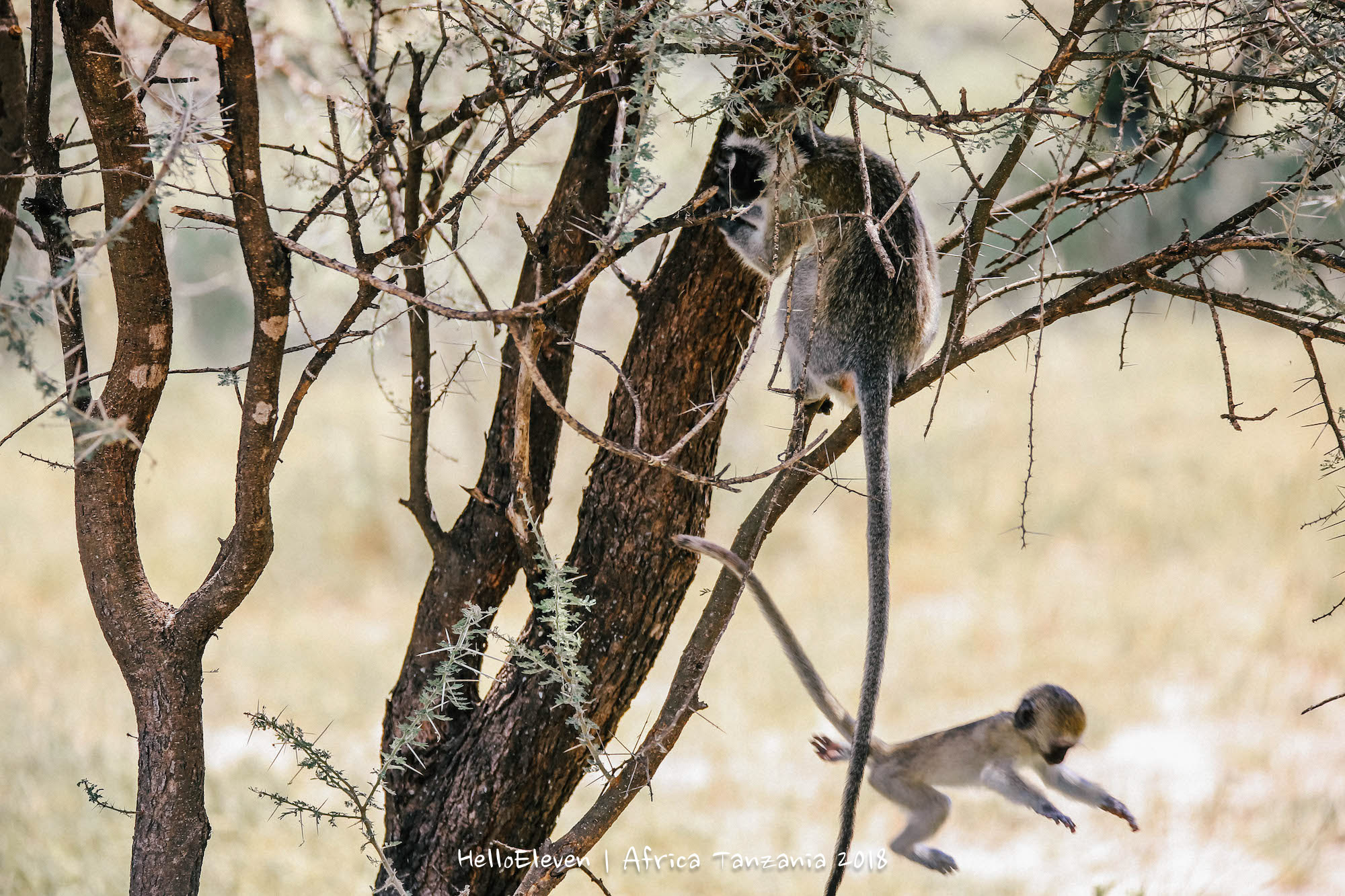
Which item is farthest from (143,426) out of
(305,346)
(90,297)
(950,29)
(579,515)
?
(950,29)

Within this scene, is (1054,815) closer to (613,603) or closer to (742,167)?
(613,603)

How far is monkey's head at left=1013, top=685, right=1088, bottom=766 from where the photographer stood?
9.72ft

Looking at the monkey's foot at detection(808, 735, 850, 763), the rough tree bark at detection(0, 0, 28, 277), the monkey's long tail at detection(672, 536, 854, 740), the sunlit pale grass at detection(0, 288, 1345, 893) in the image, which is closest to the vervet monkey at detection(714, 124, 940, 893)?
the monkey's long tail at detection(672, 536, 854, 740)

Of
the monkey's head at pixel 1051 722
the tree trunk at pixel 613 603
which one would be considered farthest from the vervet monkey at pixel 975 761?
the tree trunk at pixel 613 603

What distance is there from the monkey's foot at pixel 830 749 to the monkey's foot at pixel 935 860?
1.24 feet

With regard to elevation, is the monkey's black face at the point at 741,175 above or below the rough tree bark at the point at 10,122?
above

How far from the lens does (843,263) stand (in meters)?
2.81

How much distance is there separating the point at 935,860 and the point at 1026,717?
46cm

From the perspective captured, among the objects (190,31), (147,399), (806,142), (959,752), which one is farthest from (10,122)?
(959,752)

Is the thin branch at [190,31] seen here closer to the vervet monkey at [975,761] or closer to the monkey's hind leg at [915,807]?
the vervet monkey at [975,761]

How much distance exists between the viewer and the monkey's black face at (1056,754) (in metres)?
2.97

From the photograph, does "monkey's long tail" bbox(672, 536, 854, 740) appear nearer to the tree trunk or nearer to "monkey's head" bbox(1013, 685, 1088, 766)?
the tree trunk

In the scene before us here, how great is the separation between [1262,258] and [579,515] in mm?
10068

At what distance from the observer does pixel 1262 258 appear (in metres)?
10.6
